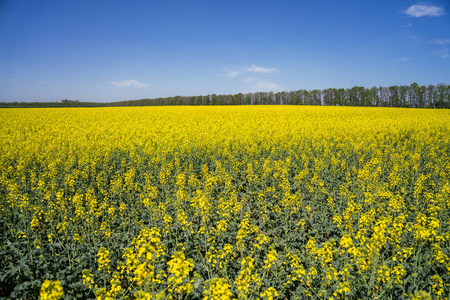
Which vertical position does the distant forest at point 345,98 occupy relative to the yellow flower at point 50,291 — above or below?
above

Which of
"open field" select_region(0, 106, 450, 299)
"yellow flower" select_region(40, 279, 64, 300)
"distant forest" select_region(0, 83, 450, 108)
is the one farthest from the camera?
"distant forest" select_region(0, 83, 450, 108)

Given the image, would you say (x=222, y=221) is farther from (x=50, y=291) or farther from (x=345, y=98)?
(x=345, y=98)

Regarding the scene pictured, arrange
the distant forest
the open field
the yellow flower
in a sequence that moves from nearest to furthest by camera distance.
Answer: the yellow flower
the open field
the distant forest

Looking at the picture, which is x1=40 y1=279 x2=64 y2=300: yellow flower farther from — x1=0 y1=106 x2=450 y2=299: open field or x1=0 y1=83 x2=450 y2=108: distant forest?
x1=0 y1=83 x2=450 y2=108: distant forest

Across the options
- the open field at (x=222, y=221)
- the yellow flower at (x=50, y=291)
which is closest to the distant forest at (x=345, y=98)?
the open field at (x=222, y=221)

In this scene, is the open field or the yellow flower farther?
the open field

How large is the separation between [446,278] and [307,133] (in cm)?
1539

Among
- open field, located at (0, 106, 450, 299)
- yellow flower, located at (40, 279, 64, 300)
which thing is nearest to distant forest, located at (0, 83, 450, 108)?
open field, located at (0, 106, 450, 299)

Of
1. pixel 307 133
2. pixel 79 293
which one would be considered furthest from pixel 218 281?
pixel 307 133

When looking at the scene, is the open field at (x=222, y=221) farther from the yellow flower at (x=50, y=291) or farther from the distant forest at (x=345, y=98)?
the distant forest at (x=345, y=98)

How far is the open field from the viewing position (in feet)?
13.9

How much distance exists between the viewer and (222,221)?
5.37 m

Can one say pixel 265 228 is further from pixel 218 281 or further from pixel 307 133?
pixel 307 133

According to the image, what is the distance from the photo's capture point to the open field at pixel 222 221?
13.9ft
